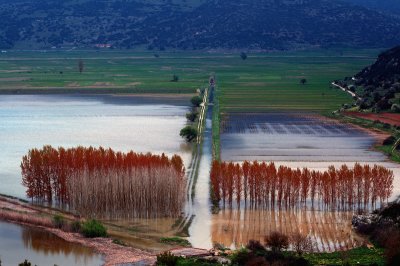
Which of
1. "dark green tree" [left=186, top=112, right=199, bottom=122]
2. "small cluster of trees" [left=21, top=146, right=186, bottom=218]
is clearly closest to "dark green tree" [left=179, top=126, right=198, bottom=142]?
"dark green tree" [left=186, top=112, right=199, bottom=122]

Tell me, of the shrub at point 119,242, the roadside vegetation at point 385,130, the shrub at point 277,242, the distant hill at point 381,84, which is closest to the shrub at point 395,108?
the distant hill at point 381,84

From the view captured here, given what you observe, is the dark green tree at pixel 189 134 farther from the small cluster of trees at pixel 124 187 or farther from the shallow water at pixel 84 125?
the small cluster of trees at pixel 124 187

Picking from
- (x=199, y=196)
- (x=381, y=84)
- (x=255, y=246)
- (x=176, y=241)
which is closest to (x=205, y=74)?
(x=381, y=84)

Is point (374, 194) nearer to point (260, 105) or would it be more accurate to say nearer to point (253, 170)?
point (253, 170)

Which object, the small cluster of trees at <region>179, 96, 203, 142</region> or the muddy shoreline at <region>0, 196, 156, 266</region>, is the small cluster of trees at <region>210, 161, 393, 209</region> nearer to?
the muddy shoreline at <region>0, 196, 156, 266</region>

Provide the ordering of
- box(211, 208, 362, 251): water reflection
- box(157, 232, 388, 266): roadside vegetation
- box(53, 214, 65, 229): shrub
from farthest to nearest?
box(53, 214, 65, 229): shrub < box(211, 208, 362, 251): water reflection < box(157, 232, 388, 266): roadside vegetation

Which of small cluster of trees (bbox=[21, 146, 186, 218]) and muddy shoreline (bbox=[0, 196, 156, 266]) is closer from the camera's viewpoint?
muddy shoreline (bbox=[0, 196, 156, 266])

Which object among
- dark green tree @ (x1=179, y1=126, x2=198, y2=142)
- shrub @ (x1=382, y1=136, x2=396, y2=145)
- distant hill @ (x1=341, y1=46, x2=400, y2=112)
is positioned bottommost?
shrub @ (x1=382, y1=136, x2=396, y2=145)
